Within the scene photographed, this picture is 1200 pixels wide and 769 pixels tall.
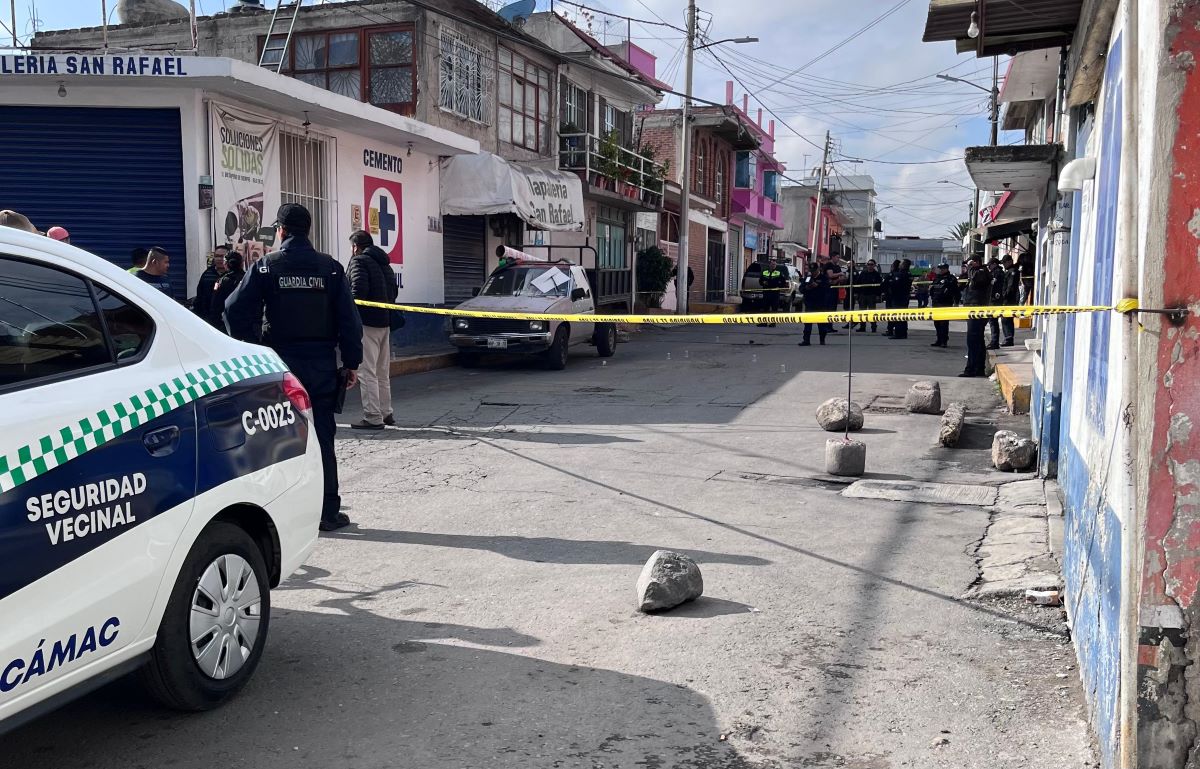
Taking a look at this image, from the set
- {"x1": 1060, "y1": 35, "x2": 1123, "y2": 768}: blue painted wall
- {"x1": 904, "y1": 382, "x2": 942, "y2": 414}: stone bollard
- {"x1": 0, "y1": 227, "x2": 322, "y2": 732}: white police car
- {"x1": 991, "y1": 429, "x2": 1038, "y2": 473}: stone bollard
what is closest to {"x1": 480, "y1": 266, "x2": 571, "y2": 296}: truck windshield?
{"x1": 904, "y1": 382, "x2": 942, "y2": 414}: stone bollard

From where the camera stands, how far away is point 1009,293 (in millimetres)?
20453

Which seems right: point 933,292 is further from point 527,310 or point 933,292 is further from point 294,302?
point 294,302

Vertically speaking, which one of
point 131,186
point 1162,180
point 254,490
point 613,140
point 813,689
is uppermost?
point 613,140

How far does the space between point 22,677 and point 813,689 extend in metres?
2.78

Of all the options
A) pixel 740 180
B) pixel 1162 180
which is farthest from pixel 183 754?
pixel 740 180

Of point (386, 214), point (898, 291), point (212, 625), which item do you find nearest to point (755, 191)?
point (898, 291)

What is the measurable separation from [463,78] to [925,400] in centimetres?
1332

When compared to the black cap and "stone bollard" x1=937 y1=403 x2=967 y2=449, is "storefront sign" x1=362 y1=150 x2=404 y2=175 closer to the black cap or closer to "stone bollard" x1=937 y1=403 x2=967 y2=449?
"stone bollard" x1=937 y1=403 x2=967 y2=449

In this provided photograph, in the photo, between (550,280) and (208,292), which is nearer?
(208,292)

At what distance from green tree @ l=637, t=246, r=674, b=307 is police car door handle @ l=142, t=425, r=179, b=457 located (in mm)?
29377

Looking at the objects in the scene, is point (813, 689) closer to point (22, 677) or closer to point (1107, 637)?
point (1107, 637)

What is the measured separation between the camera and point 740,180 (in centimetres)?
4794

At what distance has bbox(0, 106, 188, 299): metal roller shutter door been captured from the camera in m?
14.2

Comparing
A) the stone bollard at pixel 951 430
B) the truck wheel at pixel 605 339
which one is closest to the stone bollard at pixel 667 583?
the stone bollard at pixel 951 430
